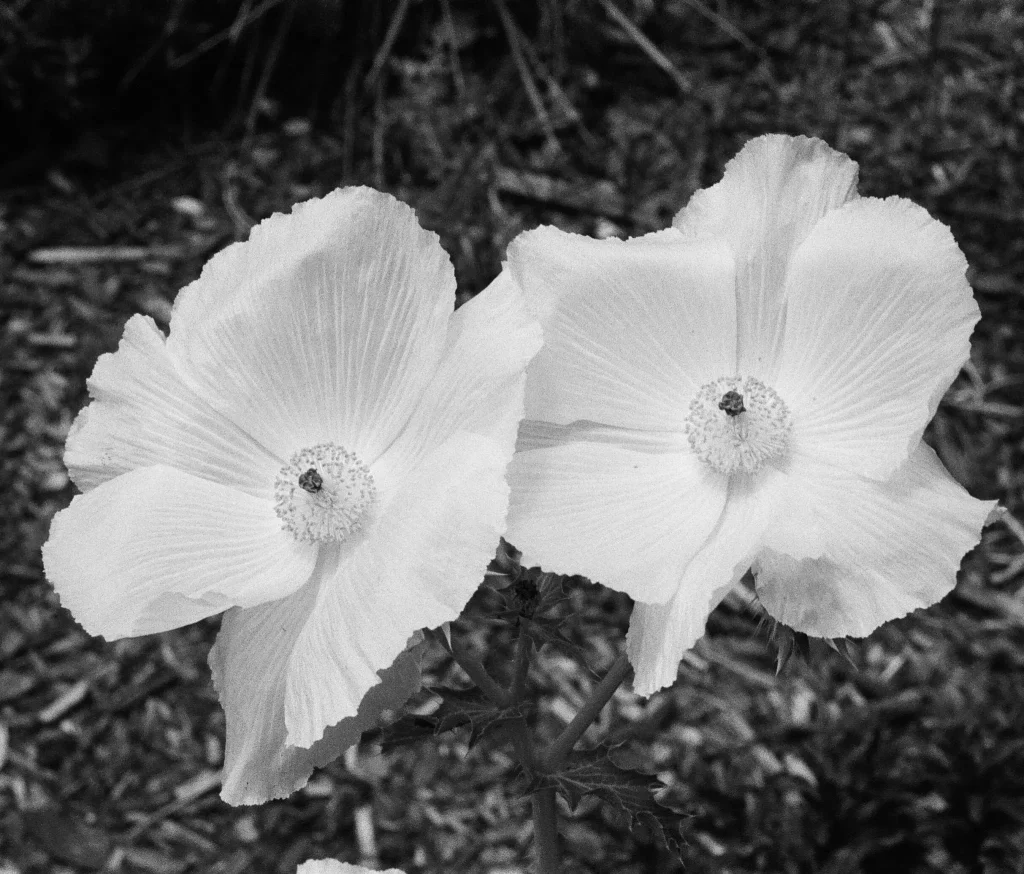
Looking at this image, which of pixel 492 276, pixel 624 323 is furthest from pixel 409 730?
pixel 492 276

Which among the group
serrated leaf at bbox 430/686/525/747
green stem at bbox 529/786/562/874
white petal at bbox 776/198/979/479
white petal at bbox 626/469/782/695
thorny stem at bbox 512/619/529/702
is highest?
white petal at bbox 776/198/979/479

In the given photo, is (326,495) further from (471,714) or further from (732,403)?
(732,403)

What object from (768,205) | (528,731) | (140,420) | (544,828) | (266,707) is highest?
(768,205)

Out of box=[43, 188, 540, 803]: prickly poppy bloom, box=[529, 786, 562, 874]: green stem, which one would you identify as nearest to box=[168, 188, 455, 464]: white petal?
box=[43, 188, 540, 803]: prickly poppy bloom

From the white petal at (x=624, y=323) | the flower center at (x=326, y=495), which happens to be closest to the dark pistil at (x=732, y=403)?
the white petal at (x=624, y=323)

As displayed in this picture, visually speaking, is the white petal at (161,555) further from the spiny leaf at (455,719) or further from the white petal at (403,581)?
the spiny leaf at (455,719)

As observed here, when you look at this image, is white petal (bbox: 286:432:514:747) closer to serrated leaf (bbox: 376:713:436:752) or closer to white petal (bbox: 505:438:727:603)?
white petal (bbox: 505:438:727:603)

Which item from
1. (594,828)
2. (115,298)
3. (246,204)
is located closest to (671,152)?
(246,204)
